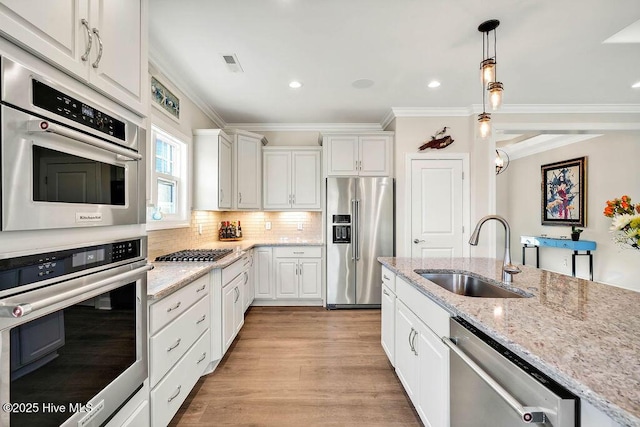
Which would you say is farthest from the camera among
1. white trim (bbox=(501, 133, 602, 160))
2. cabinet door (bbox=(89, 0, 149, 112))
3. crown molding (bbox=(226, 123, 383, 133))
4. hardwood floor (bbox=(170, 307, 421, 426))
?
white trim (bbox=(501, 133, 602, 160))

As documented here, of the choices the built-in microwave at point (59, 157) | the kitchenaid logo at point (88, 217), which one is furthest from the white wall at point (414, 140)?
the kitchenaid logo at point (88, 217)

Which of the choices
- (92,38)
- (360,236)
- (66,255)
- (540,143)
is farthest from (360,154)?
(540,143)

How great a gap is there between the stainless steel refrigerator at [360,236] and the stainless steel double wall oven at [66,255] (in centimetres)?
286

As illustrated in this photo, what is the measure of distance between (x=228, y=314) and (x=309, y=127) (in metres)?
3.06

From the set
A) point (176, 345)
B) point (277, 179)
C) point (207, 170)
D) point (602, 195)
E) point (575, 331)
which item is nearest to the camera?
point (575, 331)

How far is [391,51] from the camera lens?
2459 millimetres

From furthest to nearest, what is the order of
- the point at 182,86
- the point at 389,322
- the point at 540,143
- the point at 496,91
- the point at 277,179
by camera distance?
the point at 540,143, the point at 277,179, the point at 182,86, the point at 389,322, the point at 496,91

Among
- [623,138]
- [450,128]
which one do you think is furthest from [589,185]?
[450,128]

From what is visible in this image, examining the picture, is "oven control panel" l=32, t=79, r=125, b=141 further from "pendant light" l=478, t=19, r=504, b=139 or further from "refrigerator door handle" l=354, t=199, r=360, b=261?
"refrigerator door handle" l=354, t=199, r=360, b=261

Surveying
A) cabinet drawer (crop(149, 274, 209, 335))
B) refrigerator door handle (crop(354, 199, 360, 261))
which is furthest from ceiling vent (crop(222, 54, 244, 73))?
refrigerator door handle (crop(354, 199, 360, 261))

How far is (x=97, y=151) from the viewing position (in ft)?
3.33

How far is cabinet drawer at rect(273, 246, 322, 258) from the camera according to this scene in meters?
4.00

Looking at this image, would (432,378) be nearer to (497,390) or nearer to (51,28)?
(497,390)

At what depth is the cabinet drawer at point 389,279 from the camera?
7.22 ft
